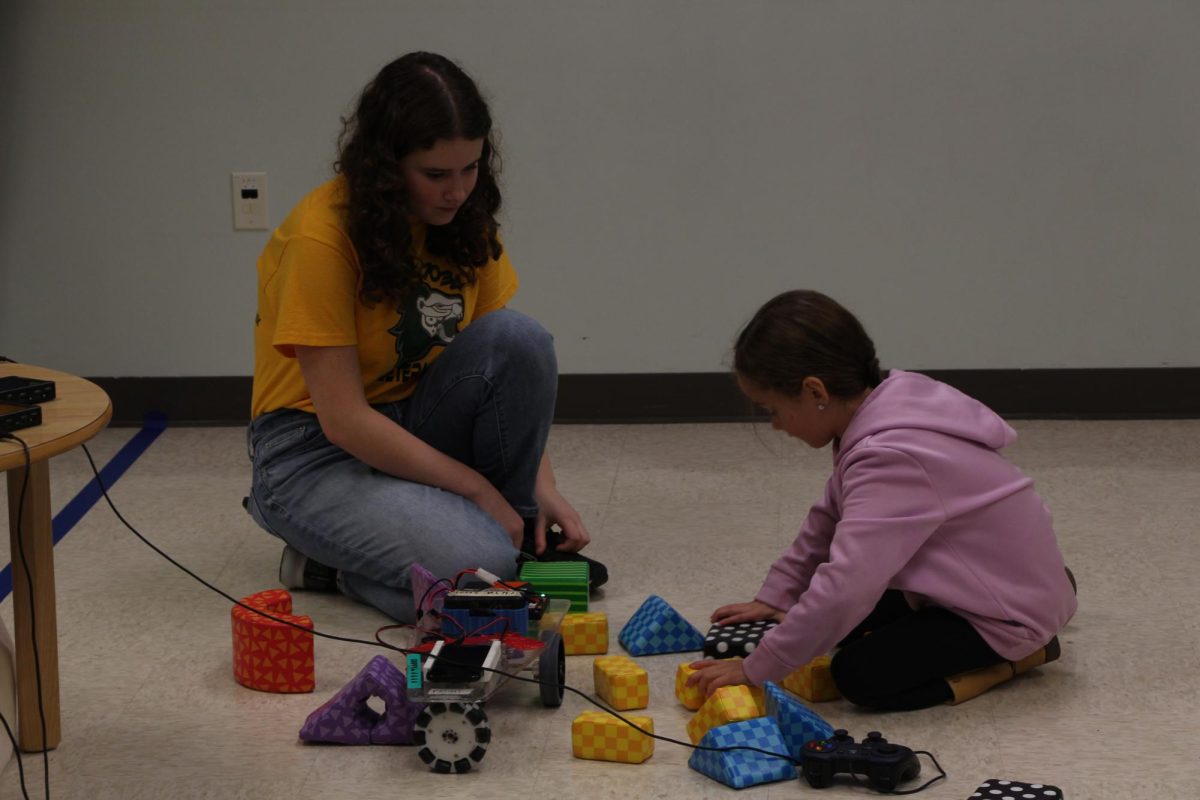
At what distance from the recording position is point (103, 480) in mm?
3037

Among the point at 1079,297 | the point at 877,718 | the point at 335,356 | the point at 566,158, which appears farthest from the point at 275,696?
the point at 1079,297

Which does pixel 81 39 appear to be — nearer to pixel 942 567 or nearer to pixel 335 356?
pixel 335 356

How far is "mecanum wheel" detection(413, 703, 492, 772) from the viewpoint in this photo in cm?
176

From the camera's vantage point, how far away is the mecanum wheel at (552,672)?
6.30ft

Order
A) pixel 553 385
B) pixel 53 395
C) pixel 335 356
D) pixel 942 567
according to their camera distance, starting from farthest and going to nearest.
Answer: pixel 553 385 → pixel 335 356 → pixel 942 567 → pixel 53 395

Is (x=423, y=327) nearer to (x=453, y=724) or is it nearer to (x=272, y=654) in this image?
(x=272, y=654)

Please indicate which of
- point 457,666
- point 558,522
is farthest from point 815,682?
point 558,522

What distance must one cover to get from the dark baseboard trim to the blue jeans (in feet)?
3.45

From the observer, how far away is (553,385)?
7.79 ft

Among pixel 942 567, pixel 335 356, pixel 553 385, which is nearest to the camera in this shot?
pixel 942 567

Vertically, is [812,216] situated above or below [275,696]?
above

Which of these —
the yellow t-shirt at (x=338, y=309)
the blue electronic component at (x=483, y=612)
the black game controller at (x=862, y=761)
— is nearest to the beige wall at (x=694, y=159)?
the yellow t-shirt at (x=338, y=309)

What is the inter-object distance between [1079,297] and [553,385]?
4.93ft

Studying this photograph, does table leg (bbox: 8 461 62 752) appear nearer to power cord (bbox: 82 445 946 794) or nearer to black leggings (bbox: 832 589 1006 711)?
power cord (bbox: 82 445 946 794)
